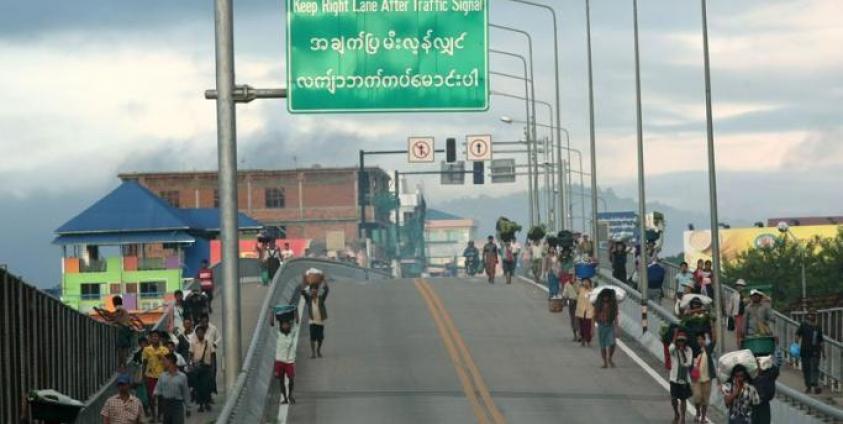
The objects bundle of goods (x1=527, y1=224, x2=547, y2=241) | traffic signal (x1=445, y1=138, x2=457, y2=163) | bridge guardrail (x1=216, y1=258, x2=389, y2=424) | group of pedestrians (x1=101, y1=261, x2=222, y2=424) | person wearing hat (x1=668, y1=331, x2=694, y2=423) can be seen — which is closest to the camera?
group of pedestrians (x1=101, y1=261, x2=222, y2=424)

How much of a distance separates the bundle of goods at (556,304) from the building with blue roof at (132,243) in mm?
46657

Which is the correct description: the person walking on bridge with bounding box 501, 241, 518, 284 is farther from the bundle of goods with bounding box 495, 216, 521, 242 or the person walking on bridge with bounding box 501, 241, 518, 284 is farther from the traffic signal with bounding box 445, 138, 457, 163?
the traffic signal with bounding box 445, 138, 457, 163

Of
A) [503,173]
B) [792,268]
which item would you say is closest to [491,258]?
[503,173]

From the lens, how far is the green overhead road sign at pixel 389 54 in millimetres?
27359

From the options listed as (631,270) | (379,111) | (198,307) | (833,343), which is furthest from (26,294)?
(631,270)

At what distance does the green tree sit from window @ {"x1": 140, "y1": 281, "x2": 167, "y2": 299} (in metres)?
33.4

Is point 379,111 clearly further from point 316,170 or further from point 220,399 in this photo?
point 316,170

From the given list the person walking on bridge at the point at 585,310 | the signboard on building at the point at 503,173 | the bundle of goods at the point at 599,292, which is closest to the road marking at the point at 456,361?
the person walking on bridge at the point at 585,310

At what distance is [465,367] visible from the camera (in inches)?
1486


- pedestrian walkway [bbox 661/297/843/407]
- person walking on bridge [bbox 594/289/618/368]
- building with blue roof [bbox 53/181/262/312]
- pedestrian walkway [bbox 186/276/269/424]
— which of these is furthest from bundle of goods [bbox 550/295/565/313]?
building with blue roof [bbox 53/181/262/312]

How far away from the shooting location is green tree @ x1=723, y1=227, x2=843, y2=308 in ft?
341

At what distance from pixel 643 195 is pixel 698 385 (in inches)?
939

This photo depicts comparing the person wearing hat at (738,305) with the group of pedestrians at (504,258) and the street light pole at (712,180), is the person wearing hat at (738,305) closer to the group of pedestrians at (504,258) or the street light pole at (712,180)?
the street light pole at (712,180)

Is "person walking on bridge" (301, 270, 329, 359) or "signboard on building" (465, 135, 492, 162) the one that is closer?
"person walking on bridge" (301, 270, 329, 359)
